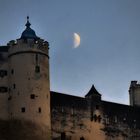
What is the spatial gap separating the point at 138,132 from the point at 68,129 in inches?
503

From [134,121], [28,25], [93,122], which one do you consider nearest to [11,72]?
[28,25]

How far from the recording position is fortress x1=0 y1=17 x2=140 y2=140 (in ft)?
228

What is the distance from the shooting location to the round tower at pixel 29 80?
6962 centimetres

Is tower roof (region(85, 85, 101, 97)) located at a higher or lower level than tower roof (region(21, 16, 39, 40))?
lower

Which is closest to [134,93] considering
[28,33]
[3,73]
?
[28,33]

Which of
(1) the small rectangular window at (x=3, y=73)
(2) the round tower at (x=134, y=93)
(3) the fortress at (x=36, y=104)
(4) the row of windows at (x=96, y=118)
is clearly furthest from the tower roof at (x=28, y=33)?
(2) the round tower at (x=134, y=93)

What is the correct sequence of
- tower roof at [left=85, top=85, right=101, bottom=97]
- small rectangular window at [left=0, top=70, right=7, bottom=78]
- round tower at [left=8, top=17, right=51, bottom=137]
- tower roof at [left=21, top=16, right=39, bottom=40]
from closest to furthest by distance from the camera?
round tower at [left=8, top=17, right=51, bottom=137], small rectangular window at [left=0, top=70, right=7, bottom=78], tower roof at [left=21, top=16, right=39, bottom=40], tower roof at [left=85, top=85, right=101, bottom=97]

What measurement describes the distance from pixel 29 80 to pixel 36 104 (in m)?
2.76

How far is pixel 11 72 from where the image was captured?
7138cm

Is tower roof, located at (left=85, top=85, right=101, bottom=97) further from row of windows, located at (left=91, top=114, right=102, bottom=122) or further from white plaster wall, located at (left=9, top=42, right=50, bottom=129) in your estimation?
white plaster wall, located at (left=9, top=42, right=50, bottom=129)

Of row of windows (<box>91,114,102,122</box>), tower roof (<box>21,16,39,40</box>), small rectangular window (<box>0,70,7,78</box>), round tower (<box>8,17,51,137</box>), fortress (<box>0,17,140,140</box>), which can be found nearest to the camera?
fortress (<box>0,17,140,140</box>)

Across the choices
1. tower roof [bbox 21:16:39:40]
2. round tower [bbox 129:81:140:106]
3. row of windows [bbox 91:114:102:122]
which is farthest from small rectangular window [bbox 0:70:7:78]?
round tower [bbox 129:81:140:106]

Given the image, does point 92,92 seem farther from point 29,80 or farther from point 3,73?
point 3,73

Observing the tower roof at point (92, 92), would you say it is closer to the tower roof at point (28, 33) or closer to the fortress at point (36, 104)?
the fortress at point (36, 104)
